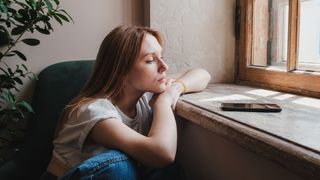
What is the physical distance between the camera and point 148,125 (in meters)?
1.15

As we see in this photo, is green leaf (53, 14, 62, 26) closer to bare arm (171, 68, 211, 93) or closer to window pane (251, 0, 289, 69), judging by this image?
bare arm (171, 68, 211, 93)

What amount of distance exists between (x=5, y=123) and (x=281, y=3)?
119 centimetres

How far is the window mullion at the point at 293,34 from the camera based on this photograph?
1239 millimetres

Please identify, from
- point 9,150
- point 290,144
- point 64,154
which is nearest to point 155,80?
point 64,154

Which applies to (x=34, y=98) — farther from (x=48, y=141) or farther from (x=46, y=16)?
(x=46, y=16)

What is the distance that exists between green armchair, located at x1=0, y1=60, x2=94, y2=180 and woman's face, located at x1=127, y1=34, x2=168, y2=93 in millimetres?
429

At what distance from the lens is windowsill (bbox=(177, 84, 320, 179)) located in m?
0.63

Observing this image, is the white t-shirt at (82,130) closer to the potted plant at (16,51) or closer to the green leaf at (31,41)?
the potted plant at (16,51)

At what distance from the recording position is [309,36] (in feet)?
3.94

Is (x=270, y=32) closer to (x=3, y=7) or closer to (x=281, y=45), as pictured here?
(x=281, y=45)

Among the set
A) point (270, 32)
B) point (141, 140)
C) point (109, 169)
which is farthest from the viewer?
point (270, 32)

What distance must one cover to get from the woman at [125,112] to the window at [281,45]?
0.40 metres

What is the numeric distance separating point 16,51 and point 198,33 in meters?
0.77

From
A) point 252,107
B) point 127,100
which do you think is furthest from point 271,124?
point 127,100
